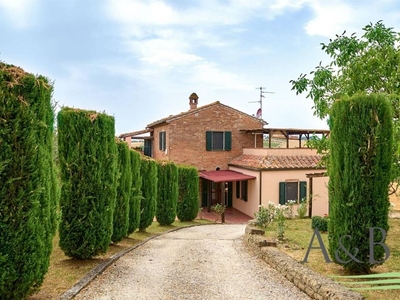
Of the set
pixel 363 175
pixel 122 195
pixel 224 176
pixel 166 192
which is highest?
pixel 363 175

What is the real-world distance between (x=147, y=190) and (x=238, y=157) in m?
14.2

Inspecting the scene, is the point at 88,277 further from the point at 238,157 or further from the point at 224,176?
the point at 238,157

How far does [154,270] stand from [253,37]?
9.85 meters

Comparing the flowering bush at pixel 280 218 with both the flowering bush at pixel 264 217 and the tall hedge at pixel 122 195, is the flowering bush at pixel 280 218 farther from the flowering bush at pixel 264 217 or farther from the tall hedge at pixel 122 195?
the tall hedge at pixel 122 195

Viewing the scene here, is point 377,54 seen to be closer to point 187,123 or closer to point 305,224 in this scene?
point 305,224

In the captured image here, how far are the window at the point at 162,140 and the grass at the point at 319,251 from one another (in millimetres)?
14132

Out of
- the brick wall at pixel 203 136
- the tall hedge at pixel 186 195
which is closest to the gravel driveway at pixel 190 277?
the tall hedge at pixel 186 195

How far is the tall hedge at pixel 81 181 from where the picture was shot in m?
7.86

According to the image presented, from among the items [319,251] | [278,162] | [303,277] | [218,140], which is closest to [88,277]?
[303,277]

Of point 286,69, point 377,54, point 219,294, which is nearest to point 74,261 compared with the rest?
point 219,294

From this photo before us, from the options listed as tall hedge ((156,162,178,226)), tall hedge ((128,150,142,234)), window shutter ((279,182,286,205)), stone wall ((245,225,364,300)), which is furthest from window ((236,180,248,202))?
stone wall ((245,225,364,300))

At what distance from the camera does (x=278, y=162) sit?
23.8 m

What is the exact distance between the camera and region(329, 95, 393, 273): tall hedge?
22.3 ft

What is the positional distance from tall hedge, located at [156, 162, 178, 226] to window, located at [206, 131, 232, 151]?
31.2 ft
